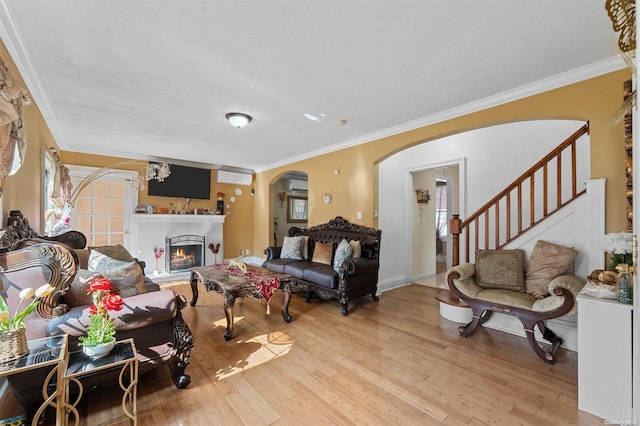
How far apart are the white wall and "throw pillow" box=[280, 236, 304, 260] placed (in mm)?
1404

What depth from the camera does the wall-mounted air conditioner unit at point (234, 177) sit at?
6.54m

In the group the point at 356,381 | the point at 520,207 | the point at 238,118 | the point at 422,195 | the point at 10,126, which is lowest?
the point at 356,381

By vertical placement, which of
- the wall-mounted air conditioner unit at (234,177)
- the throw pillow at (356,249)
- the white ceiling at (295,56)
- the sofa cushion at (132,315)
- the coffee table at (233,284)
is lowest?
the coffee table at (233,284)

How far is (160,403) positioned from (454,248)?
131 inches

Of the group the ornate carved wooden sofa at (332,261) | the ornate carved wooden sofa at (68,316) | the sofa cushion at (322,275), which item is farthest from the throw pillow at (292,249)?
the ornate carved wooden sofa at (68,316)

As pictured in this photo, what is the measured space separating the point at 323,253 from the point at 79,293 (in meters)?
3.01

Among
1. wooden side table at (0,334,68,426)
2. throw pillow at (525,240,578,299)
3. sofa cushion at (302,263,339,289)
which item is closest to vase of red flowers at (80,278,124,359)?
wooden side table at (0,334,68,426)

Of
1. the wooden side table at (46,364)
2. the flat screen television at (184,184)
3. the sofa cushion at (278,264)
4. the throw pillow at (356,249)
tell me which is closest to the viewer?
the wooden side table at (46,364)

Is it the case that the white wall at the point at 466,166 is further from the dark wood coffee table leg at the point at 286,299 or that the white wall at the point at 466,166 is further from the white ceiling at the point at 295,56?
the dark wood coffee table leg at the point at 286,299

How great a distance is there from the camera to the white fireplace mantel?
5383mm

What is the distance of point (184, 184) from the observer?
5.98 m

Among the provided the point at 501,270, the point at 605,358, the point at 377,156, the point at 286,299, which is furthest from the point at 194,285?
the point at 605,358

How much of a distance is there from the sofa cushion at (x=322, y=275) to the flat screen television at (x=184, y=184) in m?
3.65

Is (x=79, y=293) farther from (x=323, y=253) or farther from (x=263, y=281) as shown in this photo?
(x=323, y=253)
